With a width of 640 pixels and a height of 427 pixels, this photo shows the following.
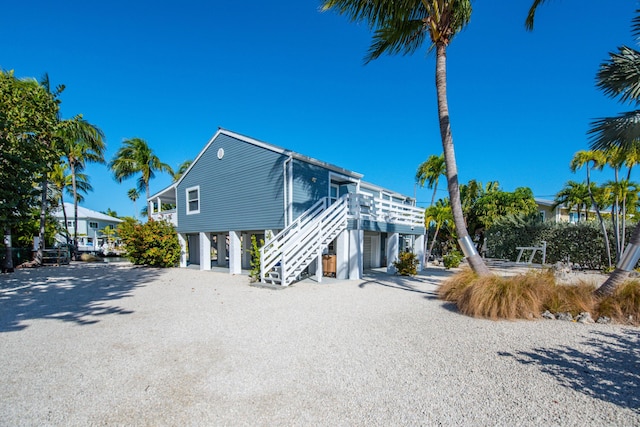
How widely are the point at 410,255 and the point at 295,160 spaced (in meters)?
6.36

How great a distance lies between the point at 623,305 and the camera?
6.06m

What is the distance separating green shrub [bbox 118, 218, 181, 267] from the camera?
16625 mm

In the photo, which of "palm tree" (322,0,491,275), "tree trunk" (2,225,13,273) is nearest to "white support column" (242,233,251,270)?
"tree trunk" (2,225,13,273)

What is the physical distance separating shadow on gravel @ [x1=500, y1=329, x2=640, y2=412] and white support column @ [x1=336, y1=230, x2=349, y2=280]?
25.4 ft

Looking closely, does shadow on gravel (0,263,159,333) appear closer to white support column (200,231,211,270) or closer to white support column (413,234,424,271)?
white support column (200,231,211,270)

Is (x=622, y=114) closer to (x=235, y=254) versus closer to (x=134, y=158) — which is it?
(x=235, y=254)

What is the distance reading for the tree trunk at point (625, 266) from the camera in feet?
19.9

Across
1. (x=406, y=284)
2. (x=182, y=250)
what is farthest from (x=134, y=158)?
(x=406, y=284)

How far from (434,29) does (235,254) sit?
1163 cm

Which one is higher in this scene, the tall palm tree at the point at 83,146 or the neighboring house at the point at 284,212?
the tall palm tree at the point at 83,146

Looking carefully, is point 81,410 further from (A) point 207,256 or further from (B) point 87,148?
(B) point 87,148

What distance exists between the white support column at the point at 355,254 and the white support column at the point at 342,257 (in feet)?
0.50

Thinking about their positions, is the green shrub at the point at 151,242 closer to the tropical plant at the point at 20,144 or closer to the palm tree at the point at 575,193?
the tropical plant at the point at 20,144

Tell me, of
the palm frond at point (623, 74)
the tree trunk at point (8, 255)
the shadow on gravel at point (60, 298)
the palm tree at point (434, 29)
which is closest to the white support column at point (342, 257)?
the palm tree at point (434, 29)
